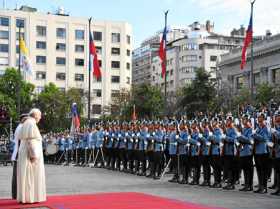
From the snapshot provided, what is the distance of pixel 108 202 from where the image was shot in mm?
12219

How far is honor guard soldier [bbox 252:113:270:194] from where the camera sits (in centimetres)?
1500

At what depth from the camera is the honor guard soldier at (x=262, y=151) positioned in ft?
49.2

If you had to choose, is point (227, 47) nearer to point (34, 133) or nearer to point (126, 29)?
point (126, 29)

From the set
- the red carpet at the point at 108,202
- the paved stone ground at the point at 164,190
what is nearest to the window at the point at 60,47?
the paved stone ground at the point at 164,190

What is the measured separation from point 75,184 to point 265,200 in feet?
22.7

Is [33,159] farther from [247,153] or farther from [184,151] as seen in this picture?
[184,151]

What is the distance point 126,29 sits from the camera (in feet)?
303

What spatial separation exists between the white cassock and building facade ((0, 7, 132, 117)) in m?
72.2

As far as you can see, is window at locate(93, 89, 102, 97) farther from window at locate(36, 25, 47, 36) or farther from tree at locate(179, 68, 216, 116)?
tree at locate(179, 68, 216, 116)

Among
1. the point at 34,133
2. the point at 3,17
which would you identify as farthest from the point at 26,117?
the point at 3,17

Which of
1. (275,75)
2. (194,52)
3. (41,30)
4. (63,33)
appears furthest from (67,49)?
(275,75)

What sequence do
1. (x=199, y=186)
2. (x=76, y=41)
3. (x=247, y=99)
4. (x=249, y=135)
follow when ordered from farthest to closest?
(x=76, y=41)
(x=247, y=99)
(x=199, y=186)
(x=249, y=135)

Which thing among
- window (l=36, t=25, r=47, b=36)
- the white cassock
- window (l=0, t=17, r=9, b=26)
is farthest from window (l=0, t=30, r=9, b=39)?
the white cassock

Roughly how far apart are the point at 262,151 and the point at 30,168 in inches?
253
